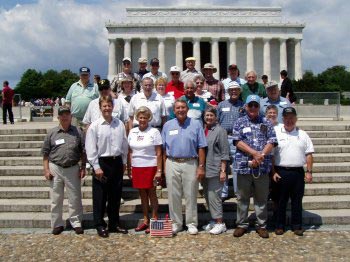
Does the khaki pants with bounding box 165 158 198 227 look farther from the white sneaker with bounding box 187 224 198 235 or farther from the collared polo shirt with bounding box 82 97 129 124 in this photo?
the collared polo shirt with bounding box 82 97 129 124

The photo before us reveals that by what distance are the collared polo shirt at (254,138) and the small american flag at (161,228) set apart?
5.57ft

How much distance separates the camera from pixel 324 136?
49.6 feet

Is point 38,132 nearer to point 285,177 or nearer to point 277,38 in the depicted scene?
point 285,177

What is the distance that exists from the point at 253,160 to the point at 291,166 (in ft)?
2.89

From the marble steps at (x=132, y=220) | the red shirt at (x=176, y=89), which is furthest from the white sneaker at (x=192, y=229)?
the red shirt at (x=176, y=89)

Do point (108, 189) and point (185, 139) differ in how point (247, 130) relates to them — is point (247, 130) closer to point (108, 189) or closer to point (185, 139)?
point (185, 139)

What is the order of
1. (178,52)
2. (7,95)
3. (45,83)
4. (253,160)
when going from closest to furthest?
1. (253,160)
2. (7,95)
3. (178,52)
4. (45,83)

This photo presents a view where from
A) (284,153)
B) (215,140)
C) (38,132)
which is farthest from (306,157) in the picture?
(38,132)

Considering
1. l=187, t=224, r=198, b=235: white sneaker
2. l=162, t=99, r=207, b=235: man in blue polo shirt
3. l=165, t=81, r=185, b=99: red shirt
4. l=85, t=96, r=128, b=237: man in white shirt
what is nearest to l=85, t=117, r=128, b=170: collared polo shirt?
l=85, t=96, r=128, b=237: man in white shirt

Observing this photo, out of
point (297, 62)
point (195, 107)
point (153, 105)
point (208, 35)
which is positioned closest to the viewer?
point (195, 107)

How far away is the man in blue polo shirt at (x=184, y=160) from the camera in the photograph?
8.88 meters

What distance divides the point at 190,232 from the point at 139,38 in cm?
6286

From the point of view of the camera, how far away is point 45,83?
104 meters

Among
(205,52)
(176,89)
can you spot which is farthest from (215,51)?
(176,89)
